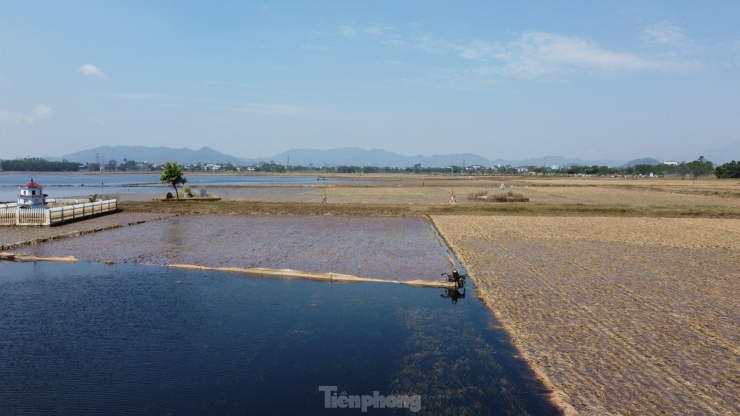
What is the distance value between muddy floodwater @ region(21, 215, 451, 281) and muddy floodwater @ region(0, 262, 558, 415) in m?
3.20

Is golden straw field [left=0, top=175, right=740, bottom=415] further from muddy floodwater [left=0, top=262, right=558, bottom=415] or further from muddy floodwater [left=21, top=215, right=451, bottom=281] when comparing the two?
muddy floodwater [left=0, top=262, right=558, bottom=415]

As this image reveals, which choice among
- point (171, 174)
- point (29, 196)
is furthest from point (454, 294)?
point (171, 174)

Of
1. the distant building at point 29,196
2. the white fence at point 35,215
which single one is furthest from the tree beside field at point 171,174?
the distant building at point 29,196

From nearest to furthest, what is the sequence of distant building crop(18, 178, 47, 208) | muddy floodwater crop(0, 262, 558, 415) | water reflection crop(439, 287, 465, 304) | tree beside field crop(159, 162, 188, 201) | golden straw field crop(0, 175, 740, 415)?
muddy floodwater crop(0, 262, 558, 415) < golden straw field crop(0, 175, 740, 415) < water reflection crop(439, 287, 465, 304) < distant building crop(18, 178, 47, 208) < tree beside field crop(159, 162, 188, 201)

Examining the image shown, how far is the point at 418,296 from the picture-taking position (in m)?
14.1

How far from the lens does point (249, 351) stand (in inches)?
380

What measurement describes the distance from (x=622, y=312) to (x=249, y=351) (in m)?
9.35

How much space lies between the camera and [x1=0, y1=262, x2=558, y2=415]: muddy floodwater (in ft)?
25.2

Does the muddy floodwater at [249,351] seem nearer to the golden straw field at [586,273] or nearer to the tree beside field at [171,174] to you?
the golden straw field at [586,273]

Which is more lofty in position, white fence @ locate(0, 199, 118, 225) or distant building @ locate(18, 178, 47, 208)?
distant building @ locate(18, 178, 47, 208)

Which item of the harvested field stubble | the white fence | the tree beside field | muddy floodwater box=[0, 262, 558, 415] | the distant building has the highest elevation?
the tree beside field

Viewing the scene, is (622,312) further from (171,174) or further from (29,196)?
(171,174)

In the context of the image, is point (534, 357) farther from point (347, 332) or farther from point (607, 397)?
point (347, 332)

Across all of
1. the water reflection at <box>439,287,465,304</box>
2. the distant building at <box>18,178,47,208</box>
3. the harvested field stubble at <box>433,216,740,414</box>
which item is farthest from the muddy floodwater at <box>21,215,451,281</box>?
the distant building at <box>18,178,47,208</box>
